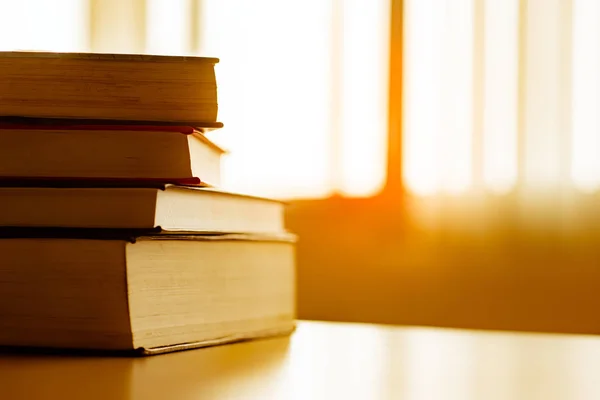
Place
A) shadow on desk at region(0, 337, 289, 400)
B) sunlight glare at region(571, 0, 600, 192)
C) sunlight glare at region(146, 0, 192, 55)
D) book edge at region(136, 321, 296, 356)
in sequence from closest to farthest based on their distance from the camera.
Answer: shadow on desk at region(0, 337, 289, 400) < book edge at region(136, 321, 296, 356) < sunlight glare at region(571, 0, 600, 192) < sunlight glare at region(146, 0, 192, 55)

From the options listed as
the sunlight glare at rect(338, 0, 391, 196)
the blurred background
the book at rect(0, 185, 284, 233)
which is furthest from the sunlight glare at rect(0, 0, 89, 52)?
the book at rect(0, 185, 284, 233)

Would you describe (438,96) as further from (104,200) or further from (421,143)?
(104,200)

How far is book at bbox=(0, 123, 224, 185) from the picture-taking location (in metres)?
0.53

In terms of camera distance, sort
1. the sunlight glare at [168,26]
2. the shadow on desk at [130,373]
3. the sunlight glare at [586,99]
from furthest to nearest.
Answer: the sunlight glare at [168,26], the sunlight glare at [586,99], the shadow on desk at [130,373]

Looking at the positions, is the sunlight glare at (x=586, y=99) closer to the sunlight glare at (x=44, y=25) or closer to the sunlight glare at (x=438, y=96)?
the sunlight glare at (x=438, y=96)

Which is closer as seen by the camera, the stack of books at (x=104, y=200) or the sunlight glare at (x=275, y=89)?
the stack of books at (x=104, y=200)

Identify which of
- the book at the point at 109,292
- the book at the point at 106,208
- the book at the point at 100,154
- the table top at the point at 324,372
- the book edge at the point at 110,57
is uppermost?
the book edge at the point at 110,57

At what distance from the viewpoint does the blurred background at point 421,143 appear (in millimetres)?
1295

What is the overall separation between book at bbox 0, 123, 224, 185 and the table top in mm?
125

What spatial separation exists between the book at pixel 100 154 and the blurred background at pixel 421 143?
0.85 metres

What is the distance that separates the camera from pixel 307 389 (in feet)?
1.42

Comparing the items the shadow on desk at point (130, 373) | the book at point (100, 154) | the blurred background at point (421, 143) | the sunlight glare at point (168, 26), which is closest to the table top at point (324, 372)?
the shadow on desk at point (130, 373)

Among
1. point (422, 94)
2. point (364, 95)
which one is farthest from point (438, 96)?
point (364, 95)

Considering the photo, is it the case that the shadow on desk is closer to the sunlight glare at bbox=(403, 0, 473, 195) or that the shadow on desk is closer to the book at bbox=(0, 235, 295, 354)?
the book at bbox=(0, 235, 295, 354)
